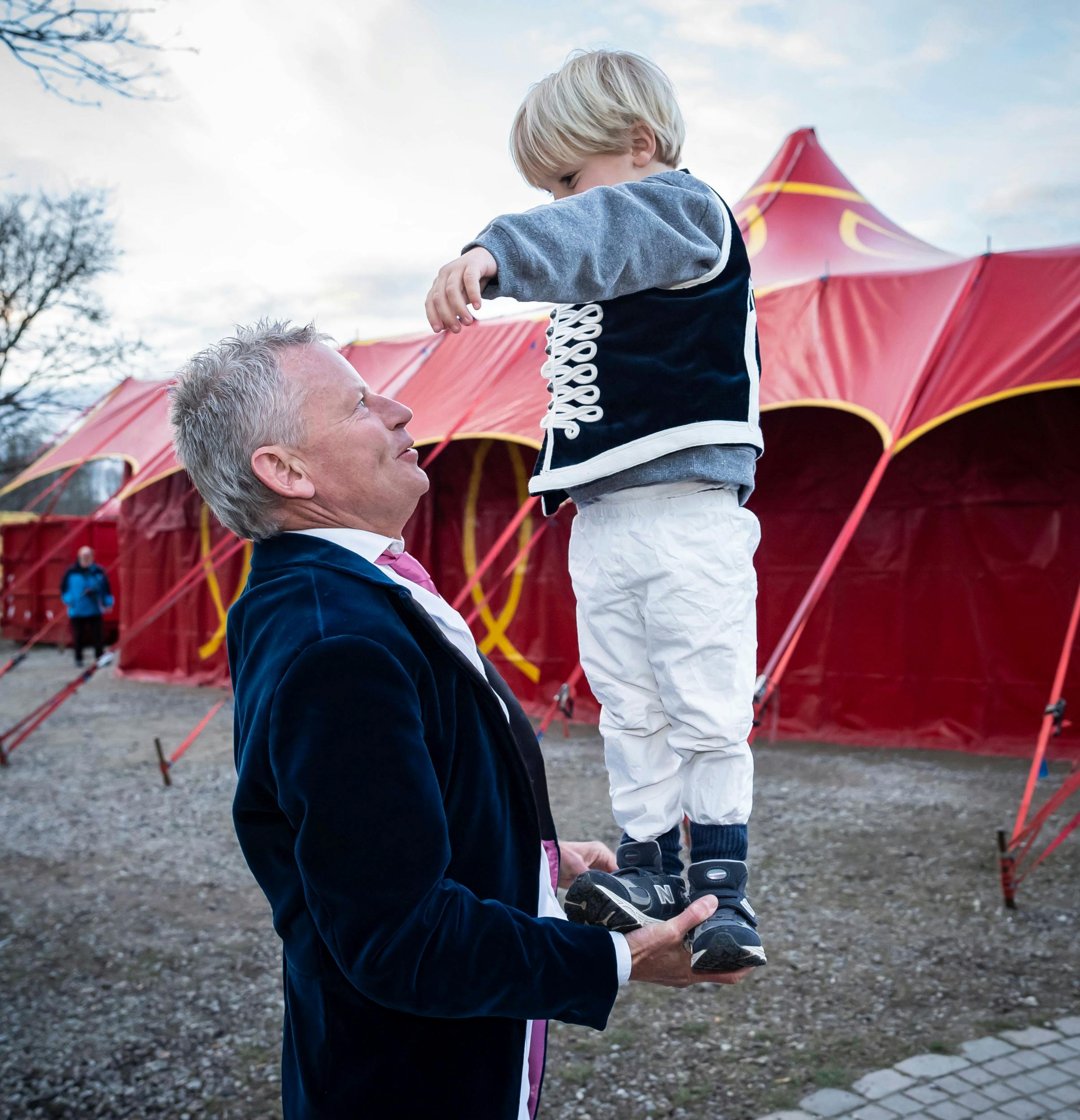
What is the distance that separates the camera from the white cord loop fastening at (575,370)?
1306 mm

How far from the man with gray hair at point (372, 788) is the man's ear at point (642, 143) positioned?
480mm

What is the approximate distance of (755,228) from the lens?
24.6 feet

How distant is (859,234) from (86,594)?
9.56 metres

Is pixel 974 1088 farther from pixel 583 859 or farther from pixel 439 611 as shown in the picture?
pixel 439 611

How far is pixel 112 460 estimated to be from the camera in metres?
10.4

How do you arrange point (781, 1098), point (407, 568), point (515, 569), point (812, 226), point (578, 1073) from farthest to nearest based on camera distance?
point (515, 569), point (812, 226), point (578, 1073), point (781, 1098), point (407, 568)

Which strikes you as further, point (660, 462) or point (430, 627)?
point (660, 462)

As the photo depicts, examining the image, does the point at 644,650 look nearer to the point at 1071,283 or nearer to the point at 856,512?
the point at 856,512

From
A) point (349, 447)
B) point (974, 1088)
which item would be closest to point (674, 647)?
point (349, 447)

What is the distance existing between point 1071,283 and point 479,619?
509 centimetres

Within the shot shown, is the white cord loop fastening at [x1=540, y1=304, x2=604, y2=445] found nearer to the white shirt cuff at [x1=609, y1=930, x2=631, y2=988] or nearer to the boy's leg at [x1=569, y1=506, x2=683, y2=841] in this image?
the boy's leg at [x1=569, y1=506, x2=683, y2=841]

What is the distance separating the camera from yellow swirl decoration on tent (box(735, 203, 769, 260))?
7.36 metres

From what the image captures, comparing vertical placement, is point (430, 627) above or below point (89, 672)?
above

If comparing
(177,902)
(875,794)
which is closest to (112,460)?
(177,902)
